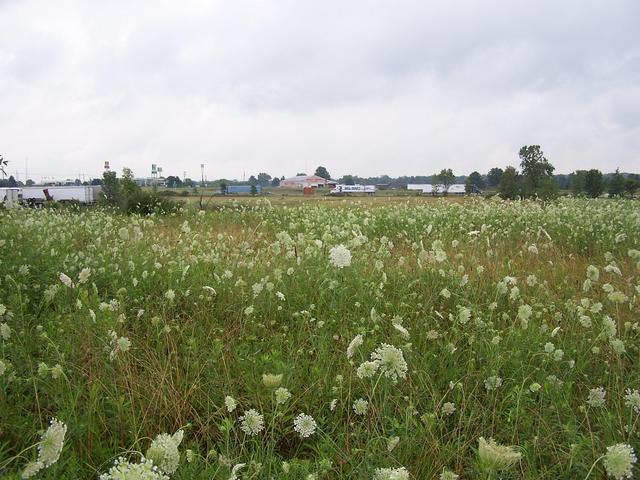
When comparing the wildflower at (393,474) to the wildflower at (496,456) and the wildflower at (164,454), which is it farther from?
the wildflower at (164,454)

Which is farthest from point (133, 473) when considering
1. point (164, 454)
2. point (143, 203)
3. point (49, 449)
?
point (143, 203)

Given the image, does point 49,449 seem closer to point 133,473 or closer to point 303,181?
point 133,473

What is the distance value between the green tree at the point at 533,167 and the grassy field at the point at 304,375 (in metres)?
46.0

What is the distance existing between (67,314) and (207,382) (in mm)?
1491

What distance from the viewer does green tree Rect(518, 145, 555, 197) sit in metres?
46.9

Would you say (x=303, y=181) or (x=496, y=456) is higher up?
(x=303, y=181)

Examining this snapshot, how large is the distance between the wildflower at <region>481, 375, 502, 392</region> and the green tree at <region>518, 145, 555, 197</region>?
4738 centimetres

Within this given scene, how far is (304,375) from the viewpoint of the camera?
114 inches

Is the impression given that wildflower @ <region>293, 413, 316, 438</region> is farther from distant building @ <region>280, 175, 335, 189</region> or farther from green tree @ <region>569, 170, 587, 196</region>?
distant building @ <region>280, 175, 335, 189</region>

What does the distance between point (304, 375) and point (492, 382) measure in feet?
3.71

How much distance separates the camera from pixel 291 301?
419 cm

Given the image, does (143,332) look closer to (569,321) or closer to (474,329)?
(474,329)

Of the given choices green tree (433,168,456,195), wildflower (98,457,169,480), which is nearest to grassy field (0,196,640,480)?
wildflower (98,457,169,480)

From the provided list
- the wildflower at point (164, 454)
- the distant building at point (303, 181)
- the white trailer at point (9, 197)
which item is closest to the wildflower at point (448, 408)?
the wildflower at point (164, 454)
